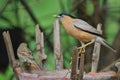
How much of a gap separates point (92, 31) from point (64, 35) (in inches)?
33.4

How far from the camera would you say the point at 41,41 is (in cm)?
224

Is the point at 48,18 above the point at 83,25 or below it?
below

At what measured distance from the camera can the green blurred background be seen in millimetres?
2969

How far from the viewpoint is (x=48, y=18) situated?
2967 mm

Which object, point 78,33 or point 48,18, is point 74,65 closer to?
point 78,33

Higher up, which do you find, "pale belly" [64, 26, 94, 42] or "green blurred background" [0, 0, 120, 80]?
"pale belly" [64, 26, 94, 42]

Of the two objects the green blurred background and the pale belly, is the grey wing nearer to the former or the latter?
the pale belly

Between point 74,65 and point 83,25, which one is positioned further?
point 83,25

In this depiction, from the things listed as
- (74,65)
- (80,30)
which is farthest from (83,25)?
(74,65)

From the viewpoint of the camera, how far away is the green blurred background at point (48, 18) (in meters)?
2.97

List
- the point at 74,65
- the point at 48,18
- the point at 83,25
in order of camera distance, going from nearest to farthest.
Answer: the point at 74,65
the point at 83,25
the point at 48,18

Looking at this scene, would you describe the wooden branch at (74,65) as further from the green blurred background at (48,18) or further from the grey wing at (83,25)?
the green blurred background at (48,18)

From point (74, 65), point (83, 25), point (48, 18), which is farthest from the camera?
point (48, 18)

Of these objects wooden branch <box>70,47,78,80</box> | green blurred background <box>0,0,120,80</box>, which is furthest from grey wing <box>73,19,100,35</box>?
green blurred background <box>0,0,120,80</box>
